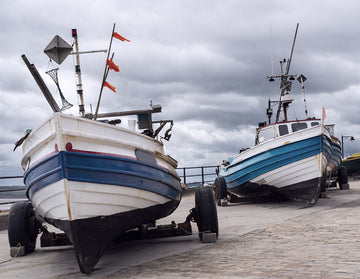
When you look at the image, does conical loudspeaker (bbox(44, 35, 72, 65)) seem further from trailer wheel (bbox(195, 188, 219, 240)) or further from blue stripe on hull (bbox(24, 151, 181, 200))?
trailer wheel (bbox(195, 188, 219, 240))

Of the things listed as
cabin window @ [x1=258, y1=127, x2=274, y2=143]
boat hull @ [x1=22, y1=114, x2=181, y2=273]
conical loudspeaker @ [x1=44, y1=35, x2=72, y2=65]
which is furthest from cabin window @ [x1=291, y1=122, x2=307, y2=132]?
conical loudspeaker @ [x1=44, y1=35, x2=72, y2=65]

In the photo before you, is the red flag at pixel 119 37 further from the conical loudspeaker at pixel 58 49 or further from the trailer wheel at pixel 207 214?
the trailer wheel at pixel 207 214

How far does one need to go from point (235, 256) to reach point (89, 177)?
197cm

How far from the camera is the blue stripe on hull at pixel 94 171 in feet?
13.9

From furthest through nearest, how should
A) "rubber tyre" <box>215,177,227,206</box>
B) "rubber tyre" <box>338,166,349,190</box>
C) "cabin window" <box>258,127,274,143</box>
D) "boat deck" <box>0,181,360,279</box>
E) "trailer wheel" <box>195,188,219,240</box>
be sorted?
"rubber tyre" <box>338,166,349,190</box> → "rubber tyre" <box>215,177,227,206</box> → "cabin window" <box>258,127,274,143</box> → "trailer wheel" <box>195,188,219,240</box> → "boat deck" <box>0,181,360,279</box>

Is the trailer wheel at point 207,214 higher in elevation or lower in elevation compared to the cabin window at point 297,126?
lower

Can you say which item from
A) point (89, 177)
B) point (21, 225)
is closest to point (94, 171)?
point (89, 177)

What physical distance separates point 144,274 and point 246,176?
7.47 meters

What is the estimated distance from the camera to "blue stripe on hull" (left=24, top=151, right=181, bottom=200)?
13.9ft

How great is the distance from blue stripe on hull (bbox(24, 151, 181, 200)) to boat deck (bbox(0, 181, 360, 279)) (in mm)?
986

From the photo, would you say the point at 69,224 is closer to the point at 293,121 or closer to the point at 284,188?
the point at 284,188

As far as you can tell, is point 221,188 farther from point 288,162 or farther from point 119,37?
point 119,37

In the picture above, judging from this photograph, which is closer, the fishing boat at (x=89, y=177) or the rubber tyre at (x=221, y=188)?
the fishing boat at (x=89, y=177)

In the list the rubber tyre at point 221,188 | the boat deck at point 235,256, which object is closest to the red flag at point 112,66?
the boat deck at point 235,256
